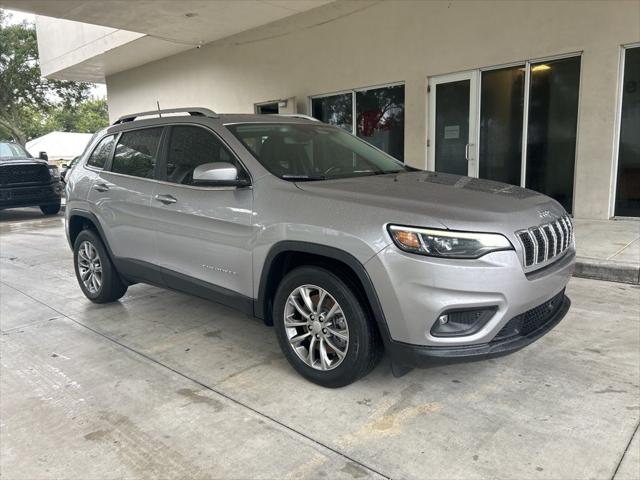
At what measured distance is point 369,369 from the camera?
10.0ft

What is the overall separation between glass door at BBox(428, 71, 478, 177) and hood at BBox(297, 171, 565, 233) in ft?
19.9

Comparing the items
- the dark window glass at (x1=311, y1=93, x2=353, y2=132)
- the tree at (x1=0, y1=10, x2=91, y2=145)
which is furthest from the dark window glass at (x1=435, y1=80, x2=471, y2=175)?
the tree at (x1=0, y1=10, x2=91, y2=145)

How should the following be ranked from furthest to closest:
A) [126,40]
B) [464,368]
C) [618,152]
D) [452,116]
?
[126,40] < [452,116] < [618,152] < [464,368]

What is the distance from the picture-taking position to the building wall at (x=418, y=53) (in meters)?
7.75

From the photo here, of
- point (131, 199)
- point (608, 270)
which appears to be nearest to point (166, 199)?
point (131, 199)

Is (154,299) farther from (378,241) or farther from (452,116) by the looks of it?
(452,116)

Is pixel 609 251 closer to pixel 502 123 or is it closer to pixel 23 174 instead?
pixel 502 123

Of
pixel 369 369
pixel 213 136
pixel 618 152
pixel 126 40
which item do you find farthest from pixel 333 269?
pixel 126 40

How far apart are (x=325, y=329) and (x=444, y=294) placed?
2.75 feet

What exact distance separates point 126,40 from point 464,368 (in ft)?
45.5

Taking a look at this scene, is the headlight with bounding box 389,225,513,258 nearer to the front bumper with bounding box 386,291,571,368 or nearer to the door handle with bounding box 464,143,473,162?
the front bumper with bounding box 386,291,571,368

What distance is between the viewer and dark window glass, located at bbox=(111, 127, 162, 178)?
4.34 m

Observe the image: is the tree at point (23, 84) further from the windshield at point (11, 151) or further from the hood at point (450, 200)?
the hood at point (450, 200)

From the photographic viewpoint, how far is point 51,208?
561 inches
